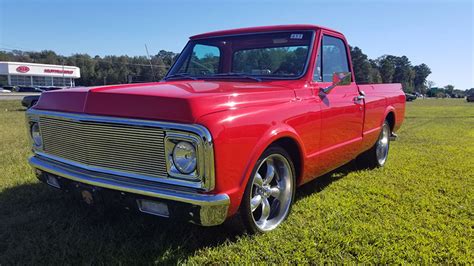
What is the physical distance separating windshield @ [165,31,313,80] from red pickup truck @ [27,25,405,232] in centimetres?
1

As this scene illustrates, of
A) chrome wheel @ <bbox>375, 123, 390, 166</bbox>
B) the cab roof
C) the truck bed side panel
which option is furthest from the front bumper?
chrome wheel @ <bbox>375, 123, 390, 166</bbox>

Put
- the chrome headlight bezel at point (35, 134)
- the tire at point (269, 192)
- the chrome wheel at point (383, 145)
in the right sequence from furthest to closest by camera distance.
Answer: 1. the chrome wheel at point (383, 145)
2. the chrome headlight bezel at point (35, 134)
3. the tire at point (269, 192)

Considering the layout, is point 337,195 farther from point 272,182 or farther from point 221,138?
point 221,138

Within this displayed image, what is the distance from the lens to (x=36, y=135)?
3.47 m

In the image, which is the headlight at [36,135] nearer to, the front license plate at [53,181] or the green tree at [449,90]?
the front license plate at [53,181]

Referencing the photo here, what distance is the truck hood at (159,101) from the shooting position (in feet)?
8.10

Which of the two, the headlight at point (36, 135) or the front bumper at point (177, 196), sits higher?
the headlight at point (36, 135)

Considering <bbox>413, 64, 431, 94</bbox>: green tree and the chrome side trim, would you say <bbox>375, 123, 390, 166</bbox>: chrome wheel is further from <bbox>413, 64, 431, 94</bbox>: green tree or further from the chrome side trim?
<bbox>413, 64, 431, 94</bbox>: green tree

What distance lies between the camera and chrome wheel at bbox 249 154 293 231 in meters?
3.12

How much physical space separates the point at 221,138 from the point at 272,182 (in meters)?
1.08

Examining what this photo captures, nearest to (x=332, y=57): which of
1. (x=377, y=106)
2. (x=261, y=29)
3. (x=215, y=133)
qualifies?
(x=261, y=29)

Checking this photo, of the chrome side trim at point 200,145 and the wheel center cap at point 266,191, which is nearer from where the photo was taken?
the chrome side trim at point 200,145

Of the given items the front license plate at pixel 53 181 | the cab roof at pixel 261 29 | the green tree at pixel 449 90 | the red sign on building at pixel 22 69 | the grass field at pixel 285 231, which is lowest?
the green tree at pixel 449 90

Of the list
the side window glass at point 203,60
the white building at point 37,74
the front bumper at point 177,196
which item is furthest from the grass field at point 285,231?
the white building at point 37,74
